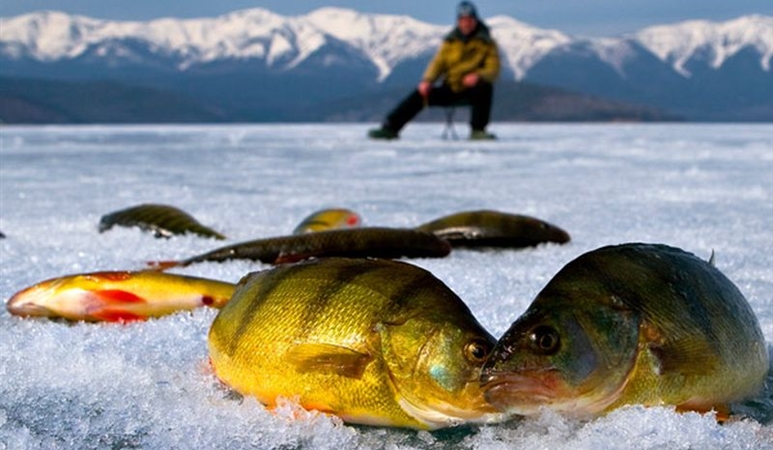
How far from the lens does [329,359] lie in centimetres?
166

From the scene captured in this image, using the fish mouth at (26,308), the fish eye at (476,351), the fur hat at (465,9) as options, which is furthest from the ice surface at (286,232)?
the fur hat at (465,9)

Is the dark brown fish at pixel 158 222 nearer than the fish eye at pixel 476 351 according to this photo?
No

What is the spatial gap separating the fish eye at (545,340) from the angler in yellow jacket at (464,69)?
13830 mm

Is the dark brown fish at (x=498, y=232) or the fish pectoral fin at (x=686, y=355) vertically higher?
the fish pectoral fin at (x=686, y=355)

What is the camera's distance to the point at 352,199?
22.1 feet

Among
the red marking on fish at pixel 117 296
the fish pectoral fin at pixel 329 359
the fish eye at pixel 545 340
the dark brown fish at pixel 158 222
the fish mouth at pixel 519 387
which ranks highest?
the fish eye at pixel 545 340

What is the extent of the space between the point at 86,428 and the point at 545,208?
455 cm

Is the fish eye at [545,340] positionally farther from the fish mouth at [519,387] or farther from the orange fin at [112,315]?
the orange fin at [112,315]

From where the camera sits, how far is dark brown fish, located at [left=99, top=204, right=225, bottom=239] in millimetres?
4707

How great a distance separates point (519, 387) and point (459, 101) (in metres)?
14.9

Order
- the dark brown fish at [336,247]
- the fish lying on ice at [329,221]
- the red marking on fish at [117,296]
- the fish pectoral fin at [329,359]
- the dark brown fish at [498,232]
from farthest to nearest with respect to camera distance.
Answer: the fish lying on ice at [329,221] < the dark brown fish at [498,232] < the dark brown fish at [336,247] < the red marking on fish at [117,296] < the fish pectoral fin at [329,359]

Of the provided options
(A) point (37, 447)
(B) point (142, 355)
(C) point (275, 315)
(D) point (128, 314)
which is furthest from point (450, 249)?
(A) point (37, 447)

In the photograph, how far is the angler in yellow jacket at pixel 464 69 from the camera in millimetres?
15320

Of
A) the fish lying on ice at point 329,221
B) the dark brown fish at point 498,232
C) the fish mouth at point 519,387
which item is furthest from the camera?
the fish lying on ice at point 329,221
